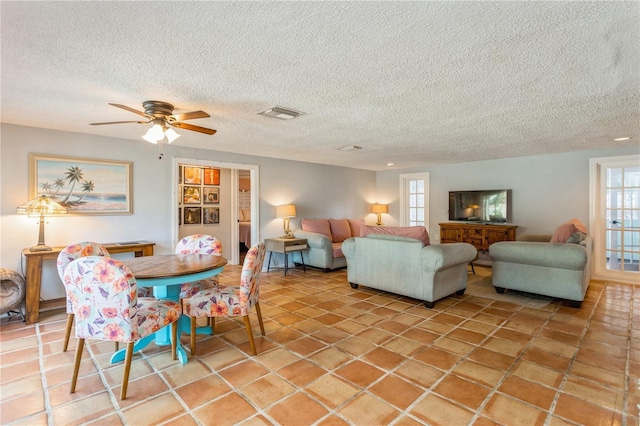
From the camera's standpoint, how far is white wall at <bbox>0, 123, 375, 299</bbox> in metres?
3.64

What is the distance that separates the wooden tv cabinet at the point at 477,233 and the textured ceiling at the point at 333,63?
2.33m

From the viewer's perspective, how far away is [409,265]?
3854 mm

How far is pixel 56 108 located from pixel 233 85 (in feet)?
6.36

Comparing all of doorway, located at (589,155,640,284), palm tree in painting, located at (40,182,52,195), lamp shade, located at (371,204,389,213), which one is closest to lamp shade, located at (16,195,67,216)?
palm tree in painting, located at (40,182,52,195)

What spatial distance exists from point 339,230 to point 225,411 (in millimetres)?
4805

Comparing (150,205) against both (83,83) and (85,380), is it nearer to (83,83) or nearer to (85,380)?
(83,83)

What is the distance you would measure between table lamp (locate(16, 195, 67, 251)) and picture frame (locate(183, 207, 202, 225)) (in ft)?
8.46

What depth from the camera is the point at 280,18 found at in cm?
160

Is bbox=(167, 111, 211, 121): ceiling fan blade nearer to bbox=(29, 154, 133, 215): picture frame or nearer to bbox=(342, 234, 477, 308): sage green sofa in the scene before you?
bbox=(29, 154, 133, 215): picture frame

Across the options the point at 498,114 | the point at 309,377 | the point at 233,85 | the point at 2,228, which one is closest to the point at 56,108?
the point at 2,228

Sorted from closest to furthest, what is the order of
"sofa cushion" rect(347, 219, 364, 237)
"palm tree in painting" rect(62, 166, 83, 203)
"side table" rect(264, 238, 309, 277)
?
"palm tree in painting" rect(62, 166, 83, 203) < "side table" rect(264, 238, 309, 277) < "sofa cushion" rect(347, 219, 364, 237)

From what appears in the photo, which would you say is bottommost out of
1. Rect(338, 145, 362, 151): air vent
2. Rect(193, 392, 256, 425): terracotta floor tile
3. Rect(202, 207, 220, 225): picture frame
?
Rect(193, 392, 256, 425): terracotta floor tile

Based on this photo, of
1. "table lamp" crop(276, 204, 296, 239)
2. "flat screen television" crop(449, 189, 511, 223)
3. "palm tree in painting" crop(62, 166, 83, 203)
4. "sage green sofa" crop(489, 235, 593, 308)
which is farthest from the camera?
"flat screen television" crop(449, 189, 511, 223)

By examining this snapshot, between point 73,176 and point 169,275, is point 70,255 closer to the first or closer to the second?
point 169,275
